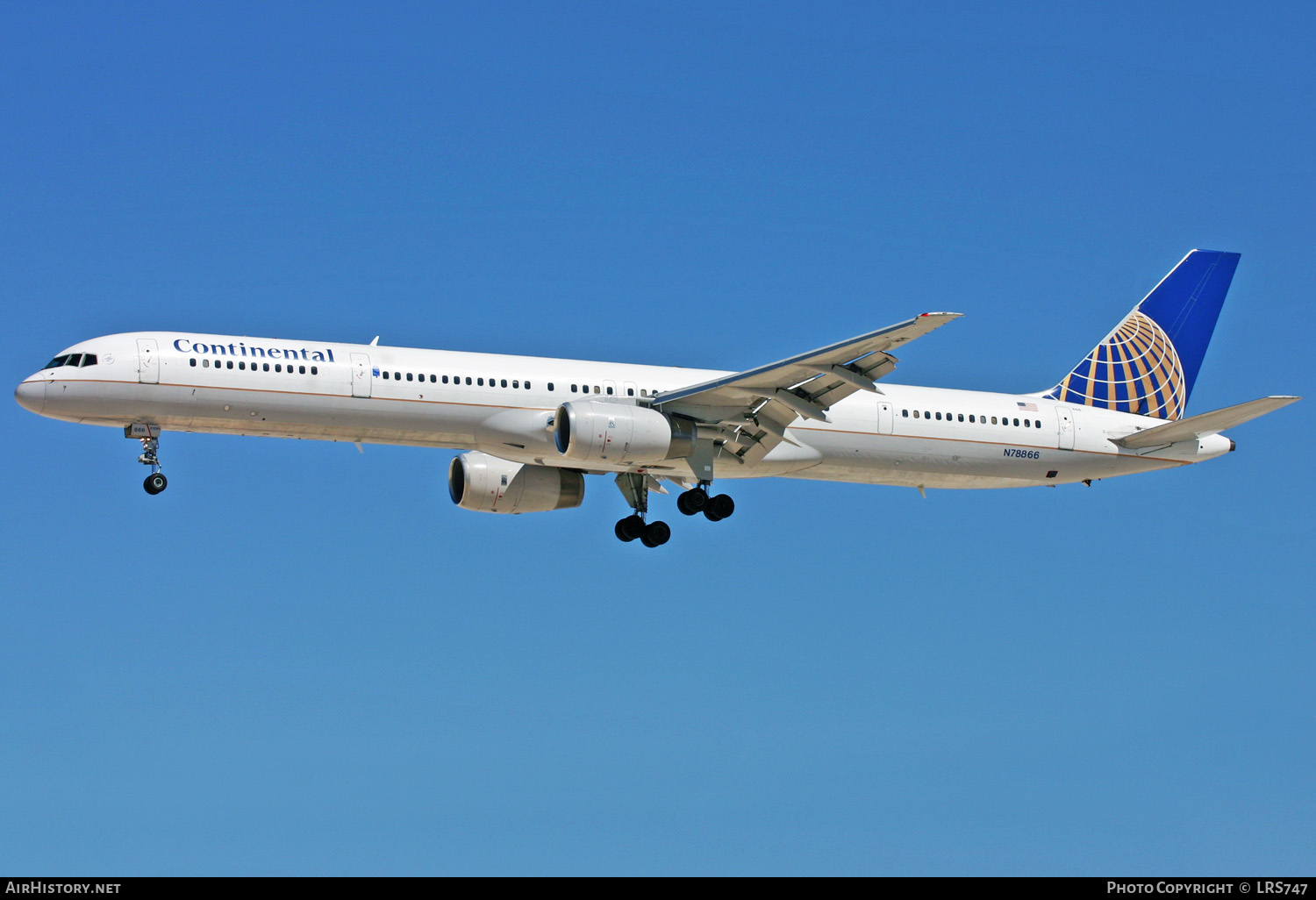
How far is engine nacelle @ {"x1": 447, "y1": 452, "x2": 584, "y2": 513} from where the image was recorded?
40750 millimetres

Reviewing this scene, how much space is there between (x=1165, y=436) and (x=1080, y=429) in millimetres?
2194

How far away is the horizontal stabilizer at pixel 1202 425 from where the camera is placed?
1472 inches

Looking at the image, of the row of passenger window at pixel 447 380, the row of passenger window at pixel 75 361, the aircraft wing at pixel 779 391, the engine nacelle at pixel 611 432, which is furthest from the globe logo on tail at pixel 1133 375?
the row of passenger window at pixel 75 361

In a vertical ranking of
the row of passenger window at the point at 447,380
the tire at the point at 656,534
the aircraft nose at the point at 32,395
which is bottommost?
the tire at the point at 656,534

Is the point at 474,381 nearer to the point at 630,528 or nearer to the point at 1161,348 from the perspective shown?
the point at 630,528

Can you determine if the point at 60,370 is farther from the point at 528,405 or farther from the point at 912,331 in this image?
the point at 912,331

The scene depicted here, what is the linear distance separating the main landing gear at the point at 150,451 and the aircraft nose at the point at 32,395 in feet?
6.30

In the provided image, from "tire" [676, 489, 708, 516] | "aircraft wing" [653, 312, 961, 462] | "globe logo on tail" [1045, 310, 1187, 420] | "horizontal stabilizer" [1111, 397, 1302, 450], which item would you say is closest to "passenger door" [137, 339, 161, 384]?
"aircraft wing" [653, 312, 961, 462]

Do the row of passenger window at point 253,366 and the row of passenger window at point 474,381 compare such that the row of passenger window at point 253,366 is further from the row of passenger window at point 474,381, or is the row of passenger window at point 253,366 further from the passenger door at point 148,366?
the row of passenger window at point 474,381

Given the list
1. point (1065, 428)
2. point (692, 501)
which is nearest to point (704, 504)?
point (692, 501)

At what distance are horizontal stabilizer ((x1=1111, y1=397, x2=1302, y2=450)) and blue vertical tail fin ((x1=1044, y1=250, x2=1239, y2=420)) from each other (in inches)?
78.2

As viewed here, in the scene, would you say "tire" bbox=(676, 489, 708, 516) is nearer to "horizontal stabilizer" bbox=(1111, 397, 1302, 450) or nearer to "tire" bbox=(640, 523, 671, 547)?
"tire" bbox=(640, 523, 671, 547)
